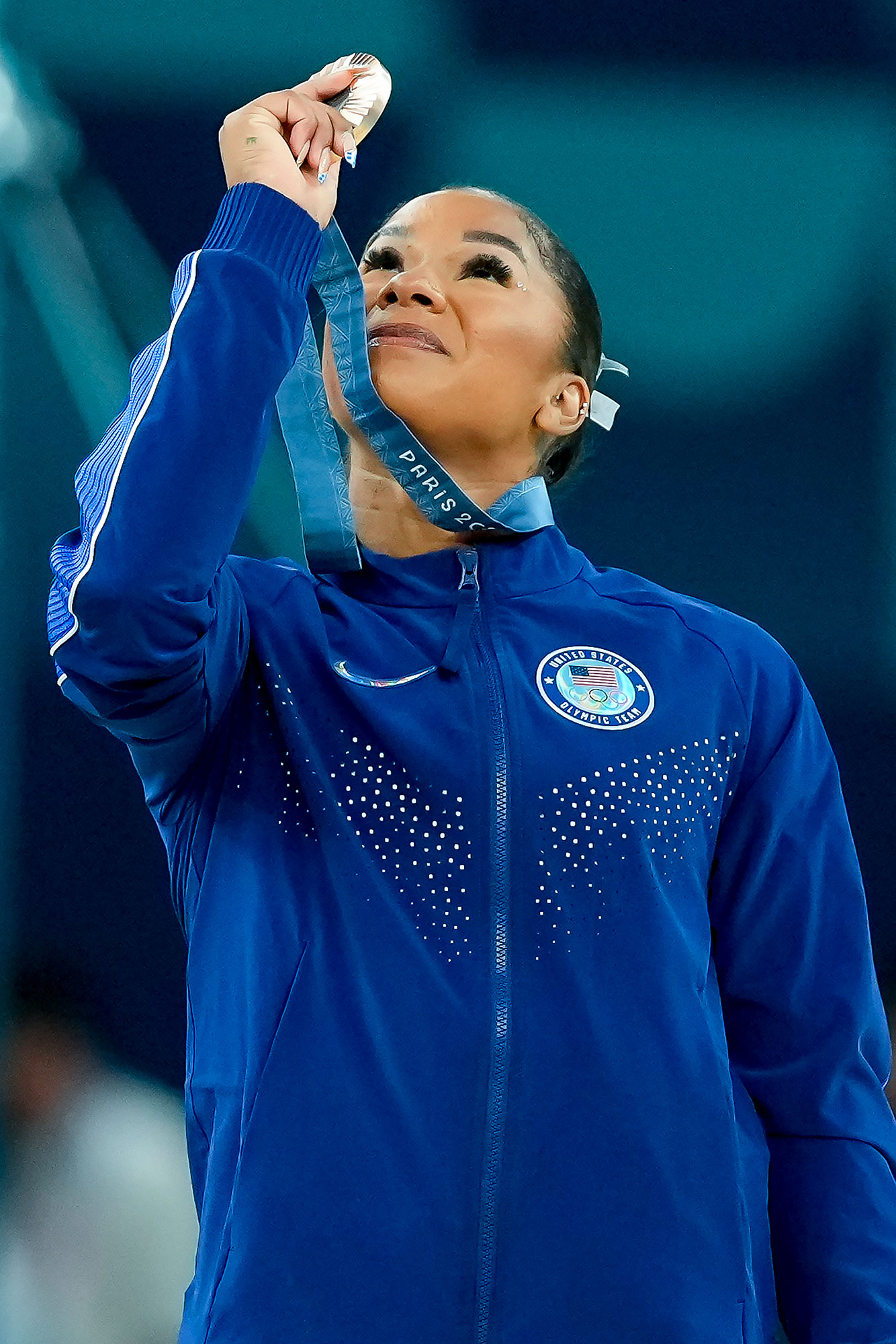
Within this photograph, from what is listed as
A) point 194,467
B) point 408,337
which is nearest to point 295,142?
point 408,337

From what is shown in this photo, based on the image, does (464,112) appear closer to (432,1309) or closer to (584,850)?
(584,850)

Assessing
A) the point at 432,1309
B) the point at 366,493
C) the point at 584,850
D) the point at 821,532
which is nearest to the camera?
the point at 432,1309

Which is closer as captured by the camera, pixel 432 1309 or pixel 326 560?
pixel 432 1309

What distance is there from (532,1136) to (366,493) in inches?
27.1

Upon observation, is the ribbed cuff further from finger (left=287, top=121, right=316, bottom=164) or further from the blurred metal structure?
the blurred metal structure

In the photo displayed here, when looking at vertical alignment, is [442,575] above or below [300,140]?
below

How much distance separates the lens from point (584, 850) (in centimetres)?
129

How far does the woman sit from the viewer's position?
114 cm

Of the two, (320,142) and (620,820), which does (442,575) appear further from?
(320,142)

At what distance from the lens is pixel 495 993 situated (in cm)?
121

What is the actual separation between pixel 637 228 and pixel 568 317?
0.94 metres

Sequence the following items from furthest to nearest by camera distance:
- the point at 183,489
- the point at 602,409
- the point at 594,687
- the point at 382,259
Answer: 1. the point at 602,409
2. the point at 382,259
3. the point at 594,687
4. the point at 183,489

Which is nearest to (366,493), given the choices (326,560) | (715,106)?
(326,560)

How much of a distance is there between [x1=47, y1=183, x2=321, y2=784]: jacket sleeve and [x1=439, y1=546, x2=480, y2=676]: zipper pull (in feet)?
0.66
